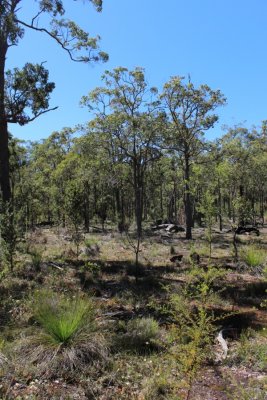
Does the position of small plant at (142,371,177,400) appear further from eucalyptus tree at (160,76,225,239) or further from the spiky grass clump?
eucalyptus tree at (160,76,225,239)

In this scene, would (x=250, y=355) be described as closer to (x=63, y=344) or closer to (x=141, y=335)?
(x=141, y=335)

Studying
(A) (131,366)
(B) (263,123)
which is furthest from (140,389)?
(B) (263,123)

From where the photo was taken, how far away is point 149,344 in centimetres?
604

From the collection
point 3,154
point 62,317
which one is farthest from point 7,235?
point 62,317

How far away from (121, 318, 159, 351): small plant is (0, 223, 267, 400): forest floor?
65 millimetres

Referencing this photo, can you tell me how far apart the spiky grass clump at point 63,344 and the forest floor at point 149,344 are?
0.31ft

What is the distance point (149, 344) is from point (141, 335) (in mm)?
188

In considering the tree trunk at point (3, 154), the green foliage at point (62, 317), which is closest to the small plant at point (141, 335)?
the green foliage at point (62, 317)

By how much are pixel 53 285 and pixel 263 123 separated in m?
33.4

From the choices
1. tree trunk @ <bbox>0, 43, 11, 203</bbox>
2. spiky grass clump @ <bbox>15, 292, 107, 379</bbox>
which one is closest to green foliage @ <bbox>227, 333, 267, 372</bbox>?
spiky grass clump @ <bbox>15, 292, 107, 379</bbox>

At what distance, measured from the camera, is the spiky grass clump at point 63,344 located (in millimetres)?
4902

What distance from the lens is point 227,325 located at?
7.30 metres

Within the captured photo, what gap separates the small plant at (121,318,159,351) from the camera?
5.96m

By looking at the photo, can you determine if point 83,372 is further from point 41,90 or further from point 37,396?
point 41,90
